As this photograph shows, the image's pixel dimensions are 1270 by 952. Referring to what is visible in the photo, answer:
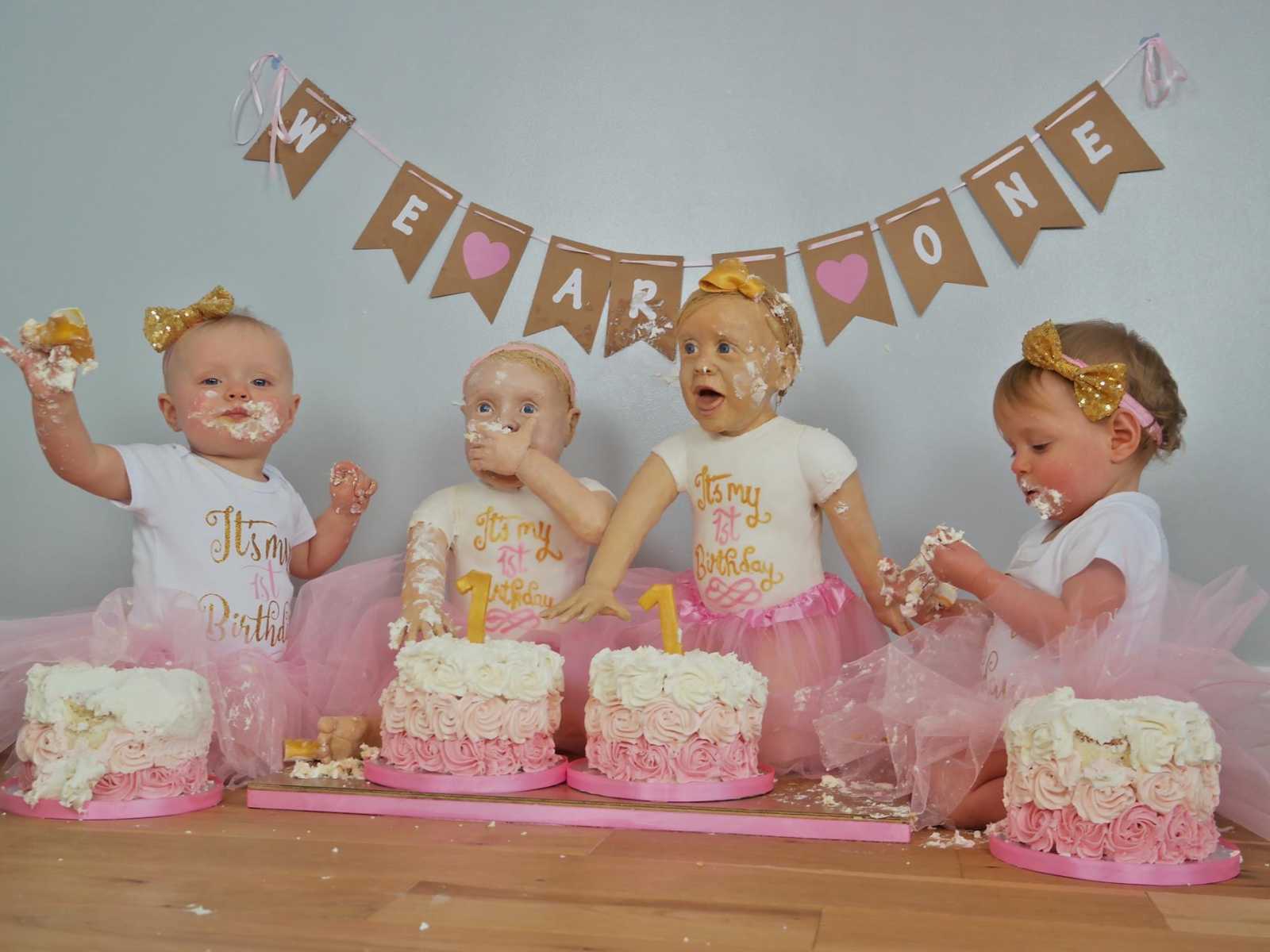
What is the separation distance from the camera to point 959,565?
206cm

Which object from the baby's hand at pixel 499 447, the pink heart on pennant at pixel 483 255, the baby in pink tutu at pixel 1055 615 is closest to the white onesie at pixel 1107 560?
the baby in pink tutu at pixel 1055 615

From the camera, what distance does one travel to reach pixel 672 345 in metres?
2.86

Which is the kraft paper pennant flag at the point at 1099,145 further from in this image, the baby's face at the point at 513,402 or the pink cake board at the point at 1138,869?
the pink cake board at the point at 1138,869

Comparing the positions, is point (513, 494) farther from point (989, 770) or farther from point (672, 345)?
point (989, 770)

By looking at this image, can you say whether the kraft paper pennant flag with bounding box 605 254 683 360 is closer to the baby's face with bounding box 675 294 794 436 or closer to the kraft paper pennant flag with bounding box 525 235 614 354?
the kraft paper pennant flag with bounding box 525 235 614 354

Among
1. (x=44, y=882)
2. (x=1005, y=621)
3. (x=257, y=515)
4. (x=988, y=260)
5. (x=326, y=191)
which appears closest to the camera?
(x=44, y=882)

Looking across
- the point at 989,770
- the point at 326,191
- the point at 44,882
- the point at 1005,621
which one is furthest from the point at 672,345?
the point at 44,882

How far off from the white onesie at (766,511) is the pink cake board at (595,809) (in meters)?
0.46

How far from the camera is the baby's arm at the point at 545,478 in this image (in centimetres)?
241

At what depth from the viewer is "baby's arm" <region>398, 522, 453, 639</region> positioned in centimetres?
230

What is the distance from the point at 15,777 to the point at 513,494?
1.00 m

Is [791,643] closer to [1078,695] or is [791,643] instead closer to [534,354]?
[1078,695]

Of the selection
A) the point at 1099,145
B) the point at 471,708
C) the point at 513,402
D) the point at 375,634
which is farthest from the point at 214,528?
the point at 1099,145

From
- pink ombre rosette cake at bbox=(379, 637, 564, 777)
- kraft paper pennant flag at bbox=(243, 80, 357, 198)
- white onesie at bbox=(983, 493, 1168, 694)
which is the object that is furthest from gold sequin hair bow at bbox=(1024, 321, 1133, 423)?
kraft paper pennant flag at bbox=(243, 80, 357, 198)
